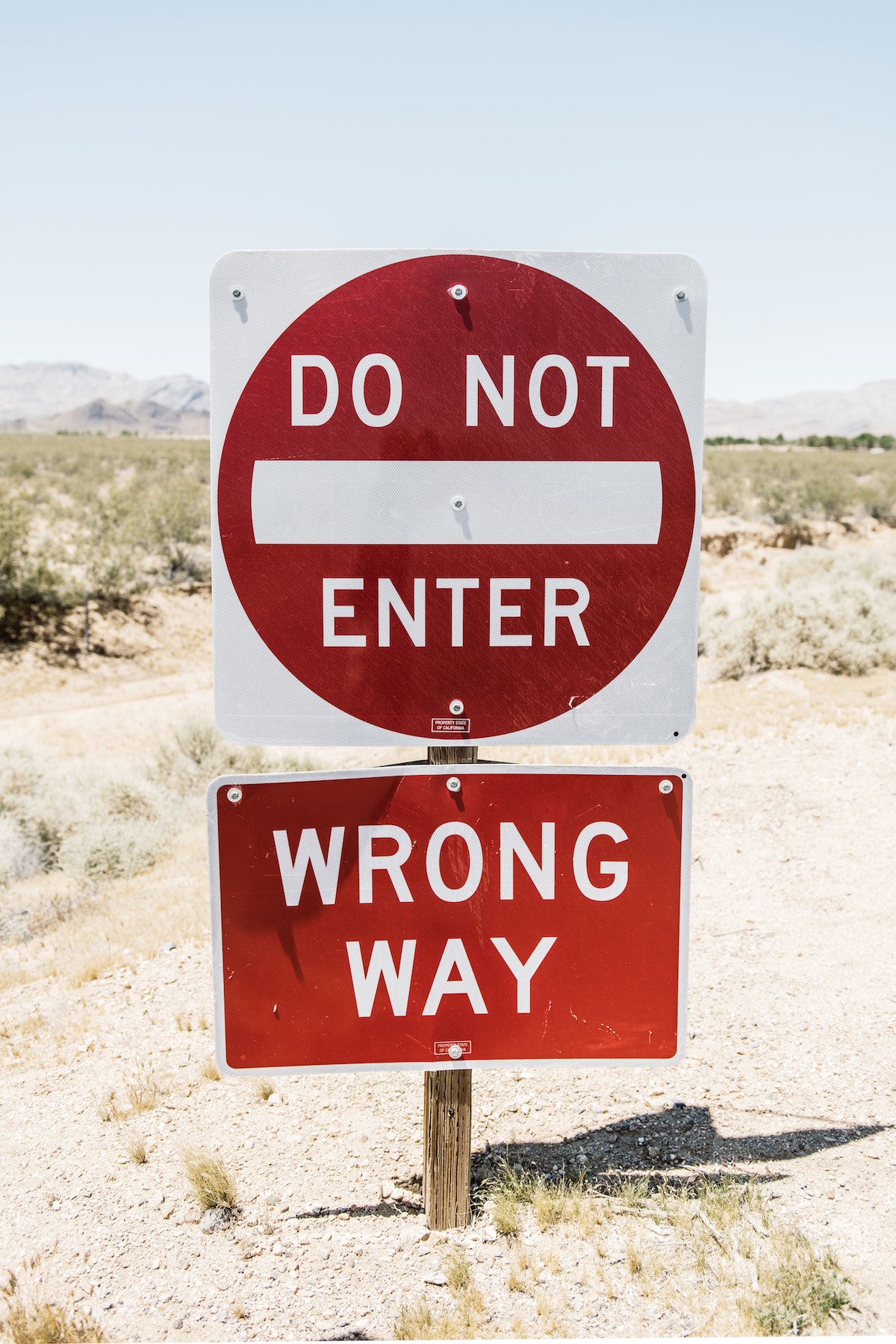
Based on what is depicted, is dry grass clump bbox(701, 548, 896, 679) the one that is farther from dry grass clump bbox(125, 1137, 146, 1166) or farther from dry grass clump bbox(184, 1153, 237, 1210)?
dry grass clump bbox(184, 1153, 237, 1210)

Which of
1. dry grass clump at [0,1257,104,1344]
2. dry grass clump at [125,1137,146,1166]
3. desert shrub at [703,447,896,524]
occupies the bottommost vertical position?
dry grass clump at [125,1137,146,1166]

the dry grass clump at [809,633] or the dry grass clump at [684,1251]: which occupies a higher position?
the dry grass clump at [809,633]

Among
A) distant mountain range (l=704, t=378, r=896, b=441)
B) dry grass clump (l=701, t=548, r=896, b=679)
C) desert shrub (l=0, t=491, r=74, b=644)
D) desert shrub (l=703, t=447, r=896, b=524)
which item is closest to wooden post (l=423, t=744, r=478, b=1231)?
dry grass clump (l=701, t=548, r=896, b=679)

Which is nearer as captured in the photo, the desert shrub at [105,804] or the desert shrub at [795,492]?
the desert shrub at [105,804]

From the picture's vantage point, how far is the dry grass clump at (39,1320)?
7.02 feet

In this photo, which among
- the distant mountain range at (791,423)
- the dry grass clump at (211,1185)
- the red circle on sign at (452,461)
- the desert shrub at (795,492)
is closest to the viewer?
the red circle on sign at (452,461)

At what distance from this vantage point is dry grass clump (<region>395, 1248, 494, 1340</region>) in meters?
2.09

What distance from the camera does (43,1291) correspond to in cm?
234

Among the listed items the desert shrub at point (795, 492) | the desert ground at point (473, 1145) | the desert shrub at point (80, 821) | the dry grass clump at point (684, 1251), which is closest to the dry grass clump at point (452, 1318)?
the desert ground at point (473, 1145)

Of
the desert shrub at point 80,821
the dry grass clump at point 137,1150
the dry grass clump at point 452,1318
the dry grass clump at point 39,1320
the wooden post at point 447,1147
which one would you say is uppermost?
the wooden post at point 447,1147

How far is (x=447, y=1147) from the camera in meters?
2.35

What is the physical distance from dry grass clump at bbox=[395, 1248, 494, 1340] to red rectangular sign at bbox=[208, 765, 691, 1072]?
1.85ft

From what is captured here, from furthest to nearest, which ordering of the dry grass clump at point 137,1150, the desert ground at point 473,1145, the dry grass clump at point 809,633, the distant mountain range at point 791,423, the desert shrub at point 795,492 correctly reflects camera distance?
1. the distant mountain range at point 791,423
2. the desert shrub at point 795,492
3. the dry grass clump at point 809,633
4. the dry grass clump at point 137,1150
5. the desert ground at point 473,1145

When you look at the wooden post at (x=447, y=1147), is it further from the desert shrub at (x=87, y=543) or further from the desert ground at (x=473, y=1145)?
the desert shrub at (x=87, y=543)
